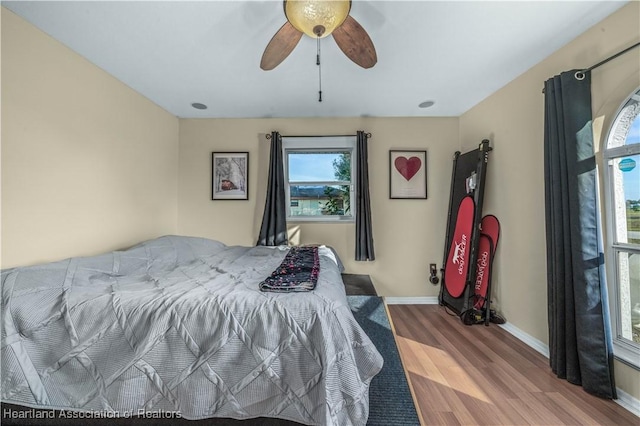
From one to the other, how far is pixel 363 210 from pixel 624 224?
2.01 meters

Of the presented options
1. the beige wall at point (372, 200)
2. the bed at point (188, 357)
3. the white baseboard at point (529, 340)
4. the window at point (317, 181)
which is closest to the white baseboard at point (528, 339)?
the white baseboard at point (529, 340)

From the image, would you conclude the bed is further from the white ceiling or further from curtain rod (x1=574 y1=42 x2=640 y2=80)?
curtain rod (x1=574 y1=42 x2=640 y2=80)

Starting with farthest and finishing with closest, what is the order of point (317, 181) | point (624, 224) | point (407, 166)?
point (317, 181) < point (407, 166) < point (624, 224)

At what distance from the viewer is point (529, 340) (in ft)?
6.94

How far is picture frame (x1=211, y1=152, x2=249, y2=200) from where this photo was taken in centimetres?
319

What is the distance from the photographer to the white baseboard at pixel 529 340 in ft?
4.69

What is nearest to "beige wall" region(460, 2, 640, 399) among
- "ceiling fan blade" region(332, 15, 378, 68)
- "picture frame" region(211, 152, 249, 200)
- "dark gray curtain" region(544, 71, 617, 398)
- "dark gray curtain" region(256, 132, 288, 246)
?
"dark gray curtain" region(544, 71, 617, 398)

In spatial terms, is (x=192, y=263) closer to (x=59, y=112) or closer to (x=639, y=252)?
(x=59, y=112)

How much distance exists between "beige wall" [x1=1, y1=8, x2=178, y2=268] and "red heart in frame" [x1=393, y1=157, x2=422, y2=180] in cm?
290

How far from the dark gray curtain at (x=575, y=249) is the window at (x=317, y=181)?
6.30ft

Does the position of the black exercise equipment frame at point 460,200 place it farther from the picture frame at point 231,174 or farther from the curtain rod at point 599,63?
the picture frame at point 231,174

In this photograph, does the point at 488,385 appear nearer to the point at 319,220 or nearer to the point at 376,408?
the point at 376,408

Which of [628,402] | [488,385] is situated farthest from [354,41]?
[628,402]

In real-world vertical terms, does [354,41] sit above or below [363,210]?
above
